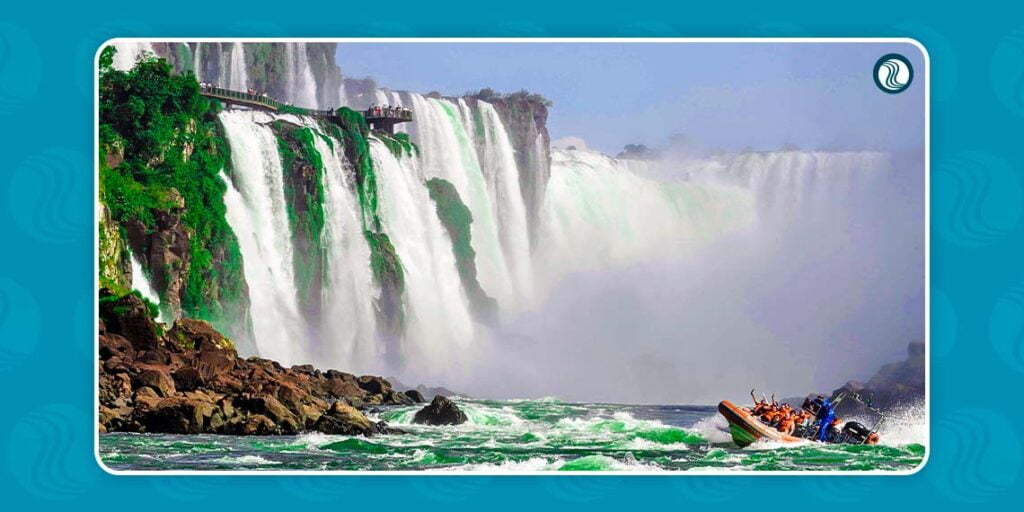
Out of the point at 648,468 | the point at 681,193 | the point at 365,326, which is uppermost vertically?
the point at 681,193

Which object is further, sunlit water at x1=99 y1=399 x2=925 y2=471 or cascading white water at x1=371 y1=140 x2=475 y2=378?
cascading white water at x1=371 y1=140 x2=475 y2=378

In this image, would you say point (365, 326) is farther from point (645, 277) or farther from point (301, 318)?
point (645, 277)

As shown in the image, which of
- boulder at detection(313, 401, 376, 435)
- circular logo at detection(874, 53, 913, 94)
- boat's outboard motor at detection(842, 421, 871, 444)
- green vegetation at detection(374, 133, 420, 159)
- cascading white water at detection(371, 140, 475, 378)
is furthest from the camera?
green vegetation at detection(374, 133, 420, 159)

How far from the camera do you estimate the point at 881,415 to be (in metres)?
16.7

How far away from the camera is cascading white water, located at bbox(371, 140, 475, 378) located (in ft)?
55.9

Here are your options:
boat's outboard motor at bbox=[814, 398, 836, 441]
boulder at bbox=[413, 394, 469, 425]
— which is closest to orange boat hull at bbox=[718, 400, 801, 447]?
boat's outboard motor at bbox=[814, 398, 836, 441]

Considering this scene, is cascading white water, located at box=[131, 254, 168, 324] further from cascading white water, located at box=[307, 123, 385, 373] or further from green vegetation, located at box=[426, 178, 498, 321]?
green vegetation, located at box=[426, 178, 498, 321]

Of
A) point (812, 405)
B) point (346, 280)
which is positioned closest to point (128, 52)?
point (346, 280)

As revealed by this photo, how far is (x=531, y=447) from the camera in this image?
1647 centimetres

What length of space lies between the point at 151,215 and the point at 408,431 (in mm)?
2697

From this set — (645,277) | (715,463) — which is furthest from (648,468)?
(645,277)

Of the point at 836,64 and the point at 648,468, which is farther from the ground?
the point at 836,64

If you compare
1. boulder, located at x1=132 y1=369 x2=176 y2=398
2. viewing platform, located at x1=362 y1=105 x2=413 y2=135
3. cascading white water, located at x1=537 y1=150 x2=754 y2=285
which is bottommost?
boulder, located at x1=132 y1=369 x2=176 y2=398

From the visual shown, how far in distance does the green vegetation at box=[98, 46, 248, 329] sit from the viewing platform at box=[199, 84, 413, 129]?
0.13 metres
